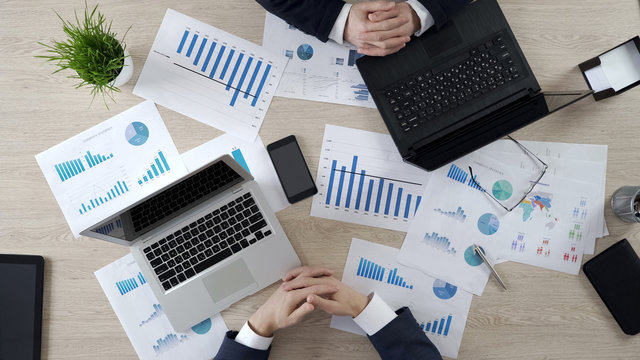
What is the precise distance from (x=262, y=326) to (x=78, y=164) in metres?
0.64

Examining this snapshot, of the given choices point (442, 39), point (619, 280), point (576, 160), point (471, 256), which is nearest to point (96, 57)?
point (442, 39)

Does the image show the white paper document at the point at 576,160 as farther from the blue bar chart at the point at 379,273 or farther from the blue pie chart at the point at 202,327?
the blue pie chart at the point at 202,327

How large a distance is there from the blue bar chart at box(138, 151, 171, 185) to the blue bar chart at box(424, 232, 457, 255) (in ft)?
2.34

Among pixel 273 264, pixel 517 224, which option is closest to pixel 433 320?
pixel 517 224

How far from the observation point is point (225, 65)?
1111 millimetres

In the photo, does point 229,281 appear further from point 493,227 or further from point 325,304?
point 493,227

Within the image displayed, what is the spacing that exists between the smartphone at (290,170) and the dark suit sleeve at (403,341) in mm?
398

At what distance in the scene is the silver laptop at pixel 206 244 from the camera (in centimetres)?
103

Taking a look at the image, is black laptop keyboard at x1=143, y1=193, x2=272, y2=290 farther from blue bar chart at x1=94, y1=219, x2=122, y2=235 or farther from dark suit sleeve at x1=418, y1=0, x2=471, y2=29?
dark suit sleeve at x1=418, y1=0, x2=471, y2=29

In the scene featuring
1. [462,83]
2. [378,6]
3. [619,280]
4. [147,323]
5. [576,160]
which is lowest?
[619,280]

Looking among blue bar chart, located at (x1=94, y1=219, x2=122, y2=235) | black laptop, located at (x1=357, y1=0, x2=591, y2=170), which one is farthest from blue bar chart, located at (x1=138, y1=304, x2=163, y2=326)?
black laptop, located at (x1=357, y1=0, x2=591, y2=170)

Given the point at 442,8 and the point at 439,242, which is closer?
the point at 442,8

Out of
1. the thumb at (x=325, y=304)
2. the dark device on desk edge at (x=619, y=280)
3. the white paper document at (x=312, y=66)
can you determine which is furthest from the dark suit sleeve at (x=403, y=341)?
the white paper document at (x=312, y=66)

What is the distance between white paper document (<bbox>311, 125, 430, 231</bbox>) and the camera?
3.64 feet
